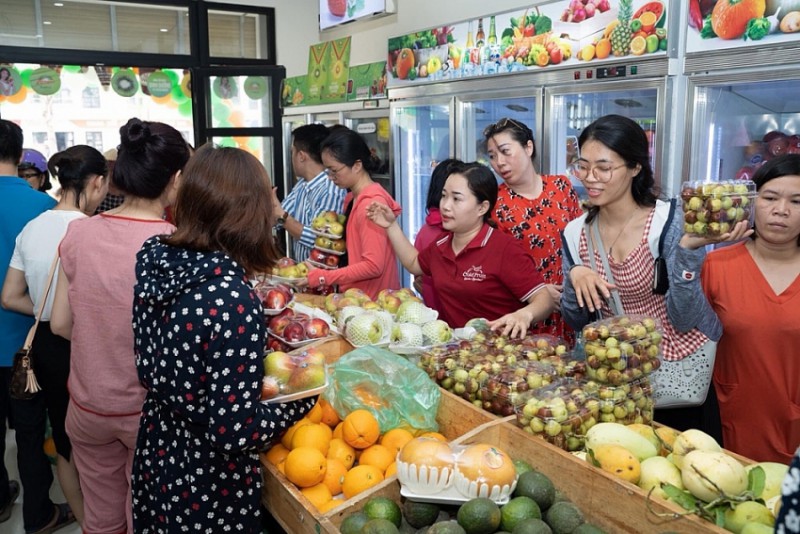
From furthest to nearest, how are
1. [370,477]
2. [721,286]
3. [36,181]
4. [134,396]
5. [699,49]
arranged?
1. [36,181]
2. [699,49]
3. [721,286]
4. [134,396]
5. [370,477]

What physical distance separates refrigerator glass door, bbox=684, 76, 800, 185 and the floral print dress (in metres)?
2.27

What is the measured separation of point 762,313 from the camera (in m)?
2.17

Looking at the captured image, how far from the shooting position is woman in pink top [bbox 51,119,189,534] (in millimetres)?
2025

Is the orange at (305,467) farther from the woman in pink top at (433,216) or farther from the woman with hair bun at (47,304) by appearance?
the woman in pink top at (433,216)

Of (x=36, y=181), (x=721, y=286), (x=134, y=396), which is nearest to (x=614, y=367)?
(x=721, y=286)

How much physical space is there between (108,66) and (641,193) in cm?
694

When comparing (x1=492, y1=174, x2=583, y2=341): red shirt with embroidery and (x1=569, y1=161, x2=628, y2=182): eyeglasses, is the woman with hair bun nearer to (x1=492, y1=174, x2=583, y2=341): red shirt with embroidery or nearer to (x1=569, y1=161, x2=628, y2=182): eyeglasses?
(x1=492, y1=174, x2=583, y2=341): red shirt with embroidery

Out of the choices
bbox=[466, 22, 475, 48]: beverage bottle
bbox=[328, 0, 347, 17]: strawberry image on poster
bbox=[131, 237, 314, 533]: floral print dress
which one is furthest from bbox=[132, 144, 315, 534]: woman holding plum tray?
bbox=[328, 0, 347, 17]: strawberry image on poster

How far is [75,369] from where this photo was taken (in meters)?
2.16

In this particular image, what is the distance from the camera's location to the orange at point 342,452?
188 centimetres

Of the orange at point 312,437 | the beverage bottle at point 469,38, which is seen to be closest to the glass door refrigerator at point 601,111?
the beverage bottle at point 469,38

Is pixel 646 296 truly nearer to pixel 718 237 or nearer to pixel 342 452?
pixel 718 237

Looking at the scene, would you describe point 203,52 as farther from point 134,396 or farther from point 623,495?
point 623,495

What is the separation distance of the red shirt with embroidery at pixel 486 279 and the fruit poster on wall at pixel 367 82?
2885 millimetres
